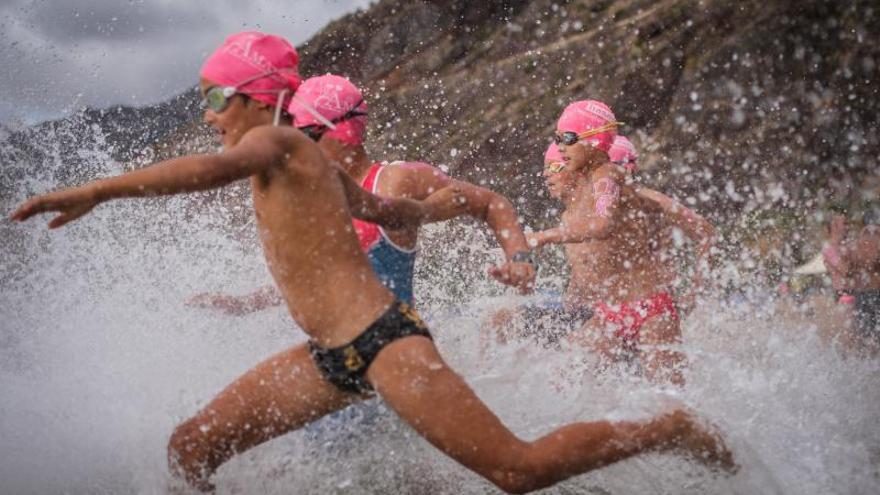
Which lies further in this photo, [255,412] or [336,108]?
[336,108]

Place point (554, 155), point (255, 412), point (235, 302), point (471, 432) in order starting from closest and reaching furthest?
point (471, 432) < point (255, 412) < point (235, 302) < point (554, 155)

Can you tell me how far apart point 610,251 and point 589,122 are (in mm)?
1008

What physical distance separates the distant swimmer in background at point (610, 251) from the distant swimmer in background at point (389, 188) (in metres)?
1.35

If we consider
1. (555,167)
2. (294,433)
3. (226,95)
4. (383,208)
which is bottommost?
(294,433)

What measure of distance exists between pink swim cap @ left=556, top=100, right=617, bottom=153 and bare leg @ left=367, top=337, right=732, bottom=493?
3073 mm

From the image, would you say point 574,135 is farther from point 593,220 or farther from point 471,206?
point 471,206

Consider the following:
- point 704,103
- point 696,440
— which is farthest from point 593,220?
point 704,103

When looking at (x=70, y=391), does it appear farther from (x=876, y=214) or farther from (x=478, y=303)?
(x=876, y=214)

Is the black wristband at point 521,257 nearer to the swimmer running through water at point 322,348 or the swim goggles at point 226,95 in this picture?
the swimmer running through water at point 322,348

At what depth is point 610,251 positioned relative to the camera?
5461 mm

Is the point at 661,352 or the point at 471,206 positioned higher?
the point at 471,206

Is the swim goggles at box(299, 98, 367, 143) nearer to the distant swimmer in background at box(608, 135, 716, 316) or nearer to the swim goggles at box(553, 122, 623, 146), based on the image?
the swim goggles at box(553, 122, 623, 146)

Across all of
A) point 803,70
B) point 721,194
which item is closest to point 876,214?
point 721,194

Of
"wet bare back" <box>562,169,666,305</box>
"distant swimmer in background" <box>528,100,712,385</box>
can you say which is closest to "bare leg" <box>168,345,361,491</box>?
"distant swimmer in background" <box>528,100,712,385</box>
